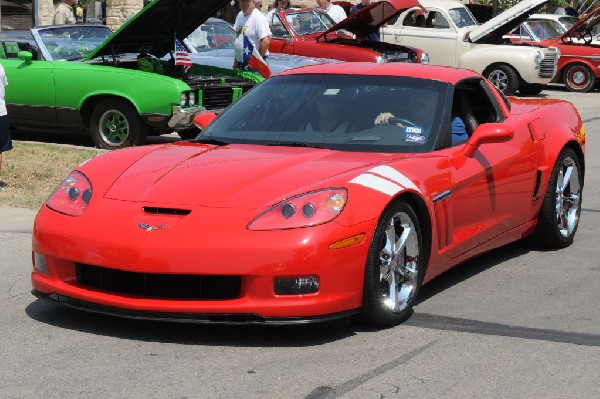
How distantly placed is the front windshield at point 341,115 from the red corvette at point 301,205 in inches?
0.4

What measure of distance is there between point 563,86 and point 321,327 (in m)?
20.4

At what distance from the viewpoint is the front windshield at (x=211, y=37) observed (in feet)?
54.3

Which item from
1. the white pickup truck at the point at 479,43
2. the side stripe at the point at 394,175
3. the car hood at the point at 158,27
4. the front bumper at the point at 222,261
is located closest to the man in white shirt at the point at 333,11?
the white pickup truck at the point at 479,43

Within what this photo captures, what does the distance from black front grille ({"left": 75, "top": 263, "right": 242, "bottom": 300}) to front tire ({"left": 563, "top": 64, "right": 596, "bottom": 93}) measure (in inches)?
744

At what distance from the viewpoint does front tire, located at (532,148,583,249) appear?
780 centimetres

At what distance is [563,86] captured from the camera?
25234 millimetres

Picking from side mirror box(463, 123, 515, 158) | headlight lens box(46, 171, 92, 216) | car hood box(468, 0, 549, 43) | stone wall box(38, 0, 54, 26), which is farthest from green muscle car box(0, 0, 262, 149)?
stone wall box(38, 0, 54, 26)

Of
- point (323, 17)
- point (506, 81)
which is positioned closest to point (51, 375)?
point (323, 17)

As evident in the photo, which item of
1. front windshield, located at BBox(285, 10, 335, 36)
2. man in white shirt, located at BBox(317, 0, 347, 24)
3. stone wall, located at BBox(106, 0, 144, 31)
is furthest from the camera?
stone wall, located at BBox(106, 0, 144, 31)

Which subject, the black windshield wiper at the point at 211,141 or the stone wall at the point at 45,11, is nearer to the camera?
the black windshield wiper at the point at 211,141

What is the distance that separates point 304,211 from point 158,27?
8908mm

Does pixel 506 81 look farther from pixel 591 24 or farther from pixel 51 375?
pixel 51 375

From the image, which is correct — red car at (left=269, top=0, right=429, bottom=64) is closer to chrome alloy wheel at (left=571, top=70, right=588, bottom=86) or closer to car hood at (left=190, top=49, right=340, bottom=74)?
car hood at (left=190, top=49, right=340, bottom=74)

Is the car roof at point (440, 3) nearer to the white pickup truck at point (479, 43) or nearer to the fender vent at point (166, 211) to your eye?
the white pickup truck at point (479, 43)
